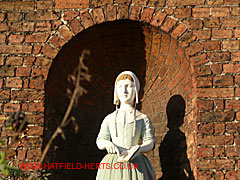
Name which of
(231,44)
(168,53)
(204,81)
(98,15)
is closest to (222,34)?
(231,44)

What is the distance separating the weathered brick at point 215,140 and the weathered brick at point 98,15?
1812mm

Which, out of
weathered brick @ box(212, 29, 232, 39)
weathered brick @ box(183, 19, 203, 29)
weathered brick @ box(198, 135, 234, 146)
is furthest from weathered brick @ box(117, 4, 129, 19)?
weathered brick @ box(198, 135, 234, 146)

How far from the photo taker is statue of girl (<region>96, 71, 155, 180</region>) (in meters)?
3.93

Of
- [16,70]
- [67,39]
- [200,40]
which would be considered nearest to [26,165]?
[16,70]

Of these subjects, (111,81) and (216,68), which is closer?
(216,68)

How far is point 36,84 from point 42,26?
2.41 feet

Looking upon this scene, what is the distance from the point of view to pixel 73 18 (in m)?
4.77

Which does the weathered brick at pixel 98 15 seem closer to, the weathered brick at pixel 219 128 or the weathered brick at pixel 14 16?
the weathered brick at pixel 14 16

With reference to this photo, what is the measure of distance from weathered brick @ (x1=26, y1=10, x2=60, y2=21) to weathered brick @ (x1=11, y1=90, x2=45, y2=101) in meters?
0.92

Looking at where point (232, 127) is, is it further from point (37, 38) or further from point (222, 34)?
point (37, 38)

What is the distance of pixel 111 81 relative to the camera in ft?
18.1

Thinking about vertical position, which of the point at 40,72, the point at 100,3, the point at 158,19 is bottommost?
the point at 40,72

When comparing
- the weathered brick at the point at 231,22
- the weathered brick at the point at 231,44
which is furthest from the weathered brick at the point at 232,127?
the weathered brick at the point at 231,22

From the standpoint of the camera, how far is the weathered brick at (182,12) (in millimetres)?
4695
